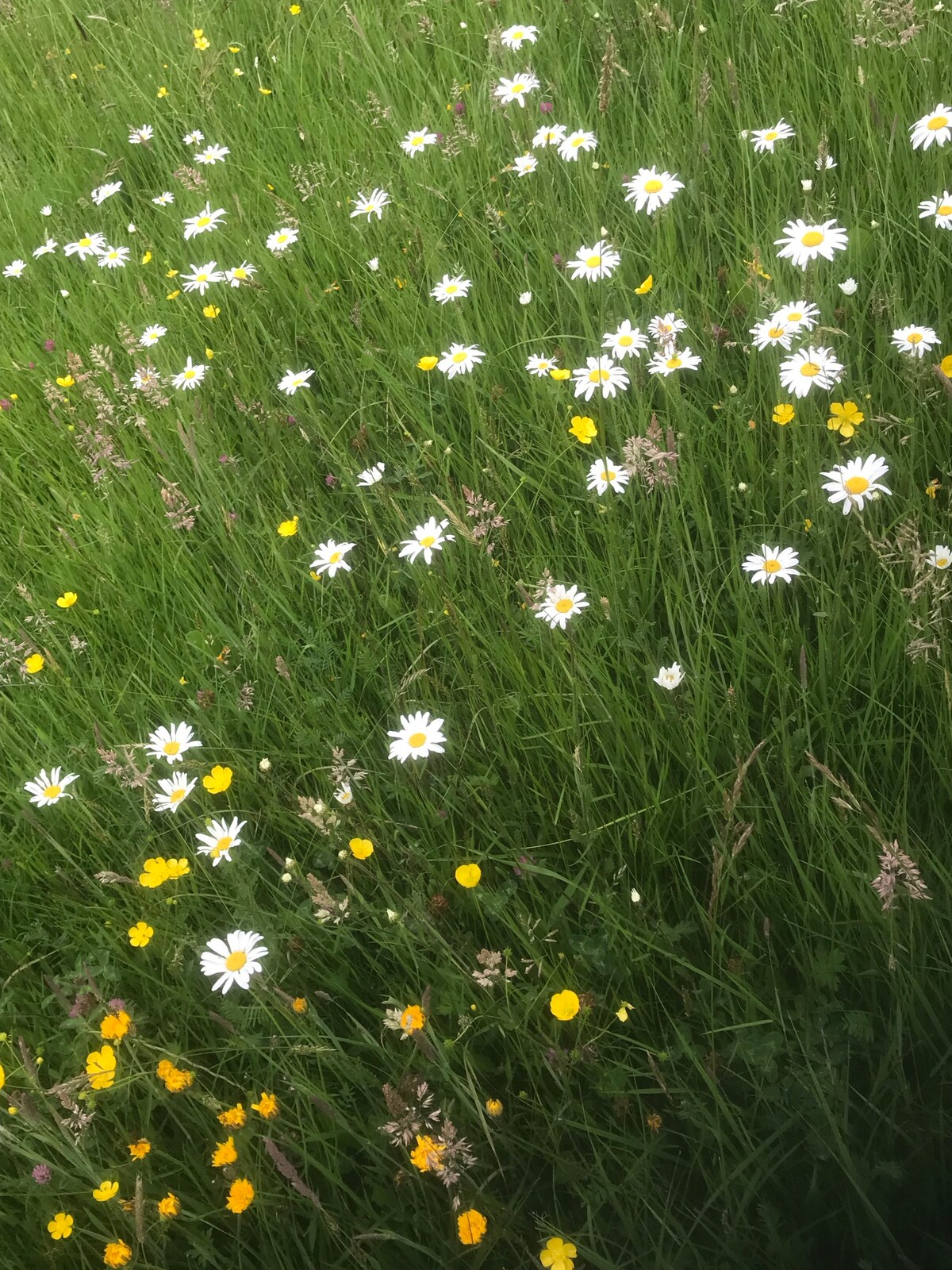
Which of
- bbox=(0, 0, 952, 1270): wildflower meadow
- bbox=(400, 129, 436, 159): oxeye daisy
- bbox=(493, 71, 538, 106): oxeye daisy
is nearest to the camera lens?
bbox=(0, 0, 952, 1270): wildflower meadow

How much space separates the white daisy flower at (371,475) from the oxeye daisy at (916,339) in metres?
0.96

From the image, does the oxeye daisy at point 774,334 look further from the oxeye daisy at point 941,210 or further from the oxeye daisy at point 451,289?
the oxeye daisy at point 451,289

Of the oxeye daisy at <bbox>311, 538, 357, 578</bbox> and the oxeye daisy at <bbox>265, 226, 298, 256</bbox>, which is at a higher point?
the oxeye daisy at <bbox>265, 226, 298, 256</bbox>

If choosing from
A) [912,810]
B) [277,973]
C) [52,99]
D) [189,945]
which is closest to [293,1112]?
[277,973]

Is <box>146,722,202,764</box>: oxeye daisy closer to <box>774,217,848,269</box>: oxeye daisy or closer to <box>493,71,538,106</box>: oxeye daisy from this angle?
<box>774,217,848,269</box>: oxeye daisy

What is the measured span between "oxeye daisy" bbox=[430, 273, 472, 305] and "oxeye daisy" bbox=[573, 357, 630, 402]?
1.41 feet

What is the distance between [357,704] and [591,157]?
4.85 ft

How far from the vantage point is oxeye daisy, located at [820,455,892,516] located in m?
1.38

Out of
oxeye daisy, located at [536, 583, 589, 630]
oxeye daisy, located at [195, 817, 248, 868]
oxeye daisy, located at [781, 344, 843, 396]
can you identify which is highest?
oxeye daisy, located at [781, 344, 843, 396]

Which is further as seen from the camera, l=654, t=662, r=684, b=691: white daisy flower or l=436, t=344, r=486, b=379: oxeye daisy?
l=436, t=344, r=486, b=379: oxeye daisy

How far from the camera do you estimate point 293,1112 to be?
1208 millimetres

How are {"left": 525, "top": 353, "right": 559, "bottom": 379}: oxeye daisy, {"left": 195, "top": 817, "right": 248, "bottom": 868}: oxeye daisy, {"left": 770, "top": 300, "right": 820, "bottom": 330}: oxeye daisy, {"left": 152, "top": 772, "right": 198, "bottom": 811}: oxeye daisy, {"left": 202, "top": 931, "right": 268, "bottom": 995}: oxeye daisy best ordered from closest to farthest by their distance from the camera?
{"left": 202, "top": 931, "right": 268, "bottom": 995}: oxeye daisy, {"left": 195, "top": 817, "right": 248, "bottom": 868}: oxeye daisy, {"left": 152, "top": 772, "right": 198, "bottom": 811}: oxeye daisy, {"left": 770, "top": 300, "right": 820, "bottom": 330}: oxeye daisy, {"left": 525, "top": 353, "right": 559, "bottom": 379}: oxeye daisy

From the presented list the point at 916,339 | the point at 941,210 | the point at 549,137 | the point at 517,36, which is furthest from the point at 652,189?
the point at 517,36

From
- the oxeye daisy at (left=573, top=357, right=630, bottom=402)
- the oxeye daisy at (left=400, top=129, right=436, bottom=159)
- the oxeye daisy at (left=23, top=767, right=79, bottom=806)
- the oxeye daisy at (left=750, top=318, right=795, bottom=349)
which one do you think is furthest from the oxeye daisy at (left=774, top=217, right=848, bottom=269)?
the oxeye daisy at (left=23, top=767, right=79, bottom=806)
